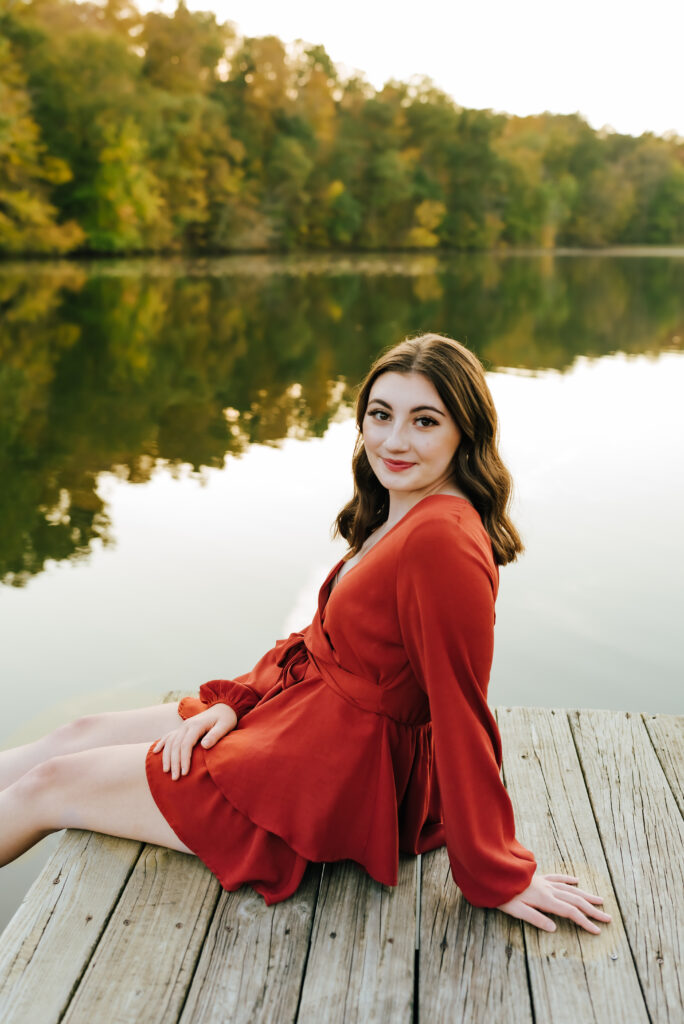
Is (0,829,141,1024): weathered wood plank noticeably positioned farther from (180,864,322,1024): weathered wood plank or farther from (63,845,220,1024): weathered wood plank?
(180,864,322,1024): weathered wood plank

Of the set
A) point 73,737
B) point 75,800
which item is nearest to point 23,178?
point 73,737

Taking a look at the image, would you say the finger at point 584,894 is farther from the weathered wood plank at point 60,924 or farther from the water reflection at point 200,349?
the water reflection at point 200,349

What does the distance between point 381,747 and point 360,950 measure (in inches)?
16.0

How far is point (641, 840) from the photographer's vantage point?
2.41 m

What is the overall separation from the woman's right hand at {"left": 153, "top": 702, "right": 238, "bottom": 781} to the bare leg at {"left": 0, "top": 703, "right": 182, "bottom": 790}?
7.8 inches

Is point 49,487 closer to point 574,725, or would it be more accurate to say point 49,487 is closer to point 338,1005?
point 574,725

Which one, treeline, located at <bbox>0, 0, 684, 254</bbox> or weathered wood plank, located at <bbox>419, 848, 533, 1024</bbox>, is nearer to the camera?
weathered wood plank, located at <bbox>419, 848, 533, 1024</bbox>

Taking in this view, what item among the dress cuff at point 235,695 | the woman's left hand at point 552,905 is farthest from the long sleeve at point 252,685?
the woman's left hand at point 552,905

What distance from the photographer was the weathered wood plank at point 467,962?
1.85 metres

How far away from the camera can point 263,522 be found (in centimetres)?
696

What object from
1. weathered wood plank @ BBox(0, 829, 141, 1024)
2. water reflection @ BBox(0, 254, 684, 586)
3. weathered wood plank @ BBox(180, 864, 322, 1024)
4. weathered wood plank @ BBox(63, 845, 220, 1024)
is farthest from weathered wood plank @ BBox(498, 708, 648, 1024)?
water reflection @ BBox(0, 254, 684, 586)

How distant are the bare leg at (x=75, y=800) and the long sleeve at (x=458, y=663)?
2.32 ft

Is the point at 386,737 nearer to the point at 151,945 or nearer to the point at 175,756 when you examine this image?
the point at 175,756

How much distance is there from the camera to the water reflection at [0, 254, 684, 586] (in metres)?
8.25
